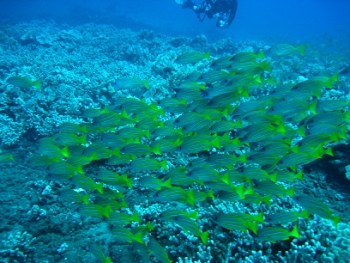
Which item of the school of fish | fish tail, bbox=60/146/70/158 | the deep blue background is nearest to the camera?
the school of fish

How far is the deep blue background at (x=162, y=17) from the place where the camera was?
34438mm

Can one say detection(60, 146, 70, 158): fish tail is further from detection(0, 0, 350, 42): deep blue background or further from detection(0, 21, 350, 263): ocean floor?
detection(0, 0, 350, 42): deep blue background

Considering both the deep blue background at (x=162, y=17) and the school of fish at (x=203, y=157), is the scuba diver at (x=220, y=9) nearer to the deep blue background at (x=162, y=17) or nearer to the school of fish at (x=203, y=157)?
the deep blue background at (x=162, y=17)

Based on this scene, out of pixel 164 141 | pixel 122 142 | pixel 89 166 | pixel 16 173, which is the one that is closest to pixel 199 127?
pixel 164 141

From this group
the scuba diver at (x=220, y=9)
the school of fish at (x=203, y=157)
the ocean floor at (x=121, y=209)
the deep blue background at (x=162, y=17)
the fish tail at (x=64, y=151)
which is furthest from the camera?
the deep blue background at (x=162, y=17)

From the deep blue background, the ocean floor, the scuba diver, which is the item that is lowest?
the ocean floor

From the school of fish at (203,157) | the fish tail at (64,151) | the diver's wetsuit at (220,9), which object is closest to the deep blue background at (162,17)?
the diver's wetsuit at (220,9)

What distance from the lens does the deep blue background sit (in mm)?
34438

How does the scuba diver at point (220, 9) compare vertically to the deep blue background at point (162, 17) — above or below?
below

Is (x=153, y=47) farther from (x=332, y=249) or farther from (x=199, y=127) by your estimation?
(x=332, y=249)

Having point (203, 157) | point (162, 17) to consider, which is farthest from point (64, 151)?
point (162, 17)

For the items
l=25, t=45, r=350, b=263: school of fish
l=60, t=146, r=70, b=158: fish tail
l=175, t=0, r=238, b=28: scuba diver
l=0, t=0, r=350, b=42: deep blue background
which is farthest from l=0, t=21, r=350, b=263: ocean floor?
l=0, t=0, r=350, b=42: deep blue background

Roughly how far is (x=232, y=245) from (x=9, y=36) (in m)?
20.2

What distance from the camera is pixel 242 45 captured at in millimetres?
18500
